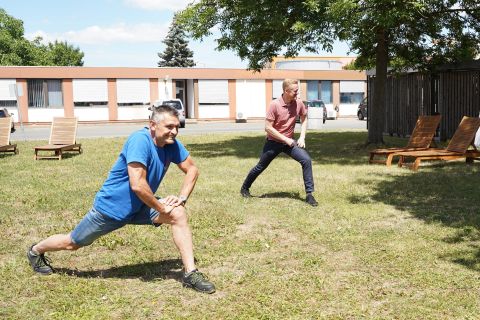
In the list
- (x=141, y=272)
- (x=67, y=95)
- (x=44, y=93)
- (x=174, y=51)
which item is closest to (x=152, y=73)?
(x=67, y=95)

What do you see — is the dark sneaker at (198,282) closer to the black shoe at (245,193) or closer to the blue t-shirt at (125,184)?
the blue t-shirt at (125,184)

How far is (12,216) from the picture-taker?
25.3ft

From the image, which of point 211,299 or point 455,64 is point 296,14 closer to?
point 455,64

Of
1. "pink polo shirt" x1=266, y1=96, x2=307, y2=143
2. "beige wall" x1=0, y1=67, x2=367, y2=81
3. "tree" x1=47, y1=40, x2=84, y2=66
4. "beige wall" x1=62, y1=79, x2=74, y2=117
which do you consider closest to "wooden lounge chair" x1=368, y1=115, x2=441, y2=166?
"pink polo shirt" x1=266, y1=96, x2=307, y2=143

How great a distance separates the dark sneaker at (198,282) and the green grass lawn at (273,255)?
0.06 meters

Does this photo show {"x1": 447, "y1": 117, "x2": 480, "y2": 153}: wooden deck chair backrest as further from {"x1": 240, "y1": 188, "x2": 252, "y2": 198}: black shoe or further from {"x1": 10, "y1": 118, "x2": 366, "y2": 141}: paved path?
{"x1": 10, "y1": 118, "x2": 366, "y2": 141}: paved path

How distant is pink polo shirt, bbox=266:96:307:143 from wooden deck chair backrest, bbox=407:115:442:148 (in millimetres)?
6556

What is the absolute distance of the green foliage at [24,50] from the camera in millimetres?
67375

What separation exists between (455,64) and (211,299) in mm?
16022

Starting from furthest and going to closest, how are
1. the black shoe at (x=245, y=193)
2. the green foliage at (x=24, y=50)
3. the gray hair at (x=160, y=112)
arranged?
1. the green foliage at (x=24, y=50)
2. the black shoe at (x=245, y=193)
3. the gray hair at (x=160, y=112)

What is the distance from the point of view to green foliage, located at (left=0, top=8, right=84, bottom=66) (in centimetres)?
6738

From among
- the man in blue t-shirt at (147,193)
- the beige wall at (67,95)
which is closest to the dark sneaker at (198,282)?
the man in blue t-shirt at (147,193)

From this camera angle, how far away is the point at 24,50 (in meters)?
69.4

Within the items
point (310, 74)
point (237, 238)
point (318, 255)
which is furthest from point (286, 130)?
point (310, 74)
